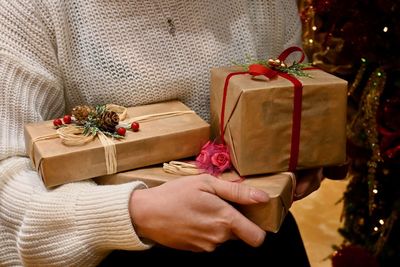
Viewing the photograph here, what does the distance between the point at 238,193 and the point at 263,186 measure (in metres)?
0.05

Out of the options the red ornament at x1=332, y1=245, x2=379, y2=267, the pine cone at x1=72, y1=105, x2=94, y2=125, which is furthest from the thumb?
the red ornament at x1=332, y1=245, x2=379, y2=267

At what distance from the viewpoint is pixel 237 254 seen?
811 millimetres

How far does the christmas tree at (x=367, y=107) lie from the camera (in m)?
1.33

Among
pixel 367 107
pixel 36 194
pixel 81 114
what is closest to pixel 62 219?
pixel 36 194

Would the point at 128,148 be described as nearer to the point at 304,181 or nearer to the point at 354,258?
→ the point at 304,181

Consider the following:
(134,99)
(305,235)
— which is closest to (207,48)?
(134,99)

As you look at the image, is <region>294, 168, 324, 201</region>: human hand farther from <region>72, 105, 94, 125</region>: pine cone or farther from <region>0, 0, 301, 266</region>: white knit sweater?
<region>72, 105, 94, 125</region>: pine cone

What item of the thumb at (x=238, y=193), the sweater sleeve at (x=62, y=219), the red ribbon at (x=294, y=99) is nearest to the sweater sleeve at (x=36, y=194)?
the sweater sleeve at (x=62, y=219)

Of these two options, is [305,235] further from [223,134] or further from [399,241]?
[223,134]

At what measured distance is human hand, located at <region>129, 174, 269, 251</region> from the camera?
0.60 m

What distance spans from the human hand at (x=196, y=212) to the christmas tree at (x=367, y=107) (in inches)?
34.6

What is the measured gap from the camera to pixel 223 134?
72 centimetres

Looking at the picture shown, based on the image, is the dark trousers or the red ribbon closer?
the red ribbon

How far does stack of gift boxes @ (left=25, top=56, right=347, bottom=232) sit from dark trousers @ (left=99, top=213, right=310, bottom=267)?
160 mm
